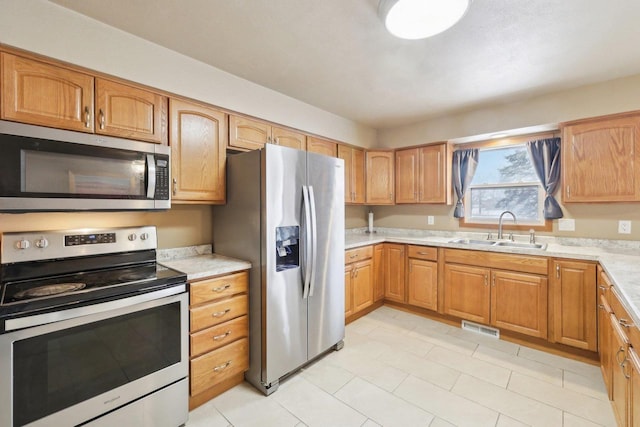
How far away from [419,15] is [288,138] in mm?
1629

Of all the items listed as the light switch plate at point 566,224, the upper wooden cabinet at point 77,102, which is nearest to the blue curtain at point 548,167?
the light switch plate at point 566,224

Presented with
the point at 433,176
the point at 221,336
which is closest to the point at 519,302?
the point at 433,176

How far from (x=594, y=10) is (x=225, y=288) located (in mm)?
2814

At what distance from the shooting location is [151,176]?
1.82 metres

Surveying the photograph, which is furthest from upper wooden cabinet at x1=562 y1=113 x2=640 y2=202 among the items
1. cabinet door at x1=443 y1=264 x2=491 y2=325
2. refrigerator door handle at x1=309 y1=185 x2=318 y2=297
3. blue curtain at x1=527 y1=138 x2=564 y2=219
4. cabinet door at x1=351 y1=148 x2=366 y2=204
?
refrigerator door handle at x1=309 y1=185 x2=318 y2=297

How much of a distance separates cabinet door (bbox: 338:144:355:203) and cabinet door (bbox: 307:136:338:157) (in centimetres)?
15

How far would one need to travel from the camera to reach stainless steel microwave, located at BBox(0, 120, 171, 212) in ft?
4.57

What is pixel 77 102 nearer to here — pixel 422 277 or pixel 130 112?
pixel 130 112

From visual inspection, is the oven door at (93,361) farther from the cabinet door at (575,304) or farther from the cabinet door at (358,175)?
the cabinet door at (575,304)

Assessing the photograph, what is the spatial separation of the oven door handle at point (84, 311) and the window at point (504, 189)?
11.1ft

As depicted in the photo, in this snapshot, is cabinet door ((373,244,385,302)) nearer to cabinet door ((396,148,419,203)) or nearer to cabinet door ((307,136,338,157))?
cabinet door ((396,148,419,203))

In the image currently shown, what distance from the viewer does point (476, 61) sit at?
216cm

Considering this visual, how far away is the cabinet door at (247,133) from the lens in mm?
2385

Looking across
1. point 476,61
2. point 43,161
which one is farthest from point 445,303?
point 43,161
